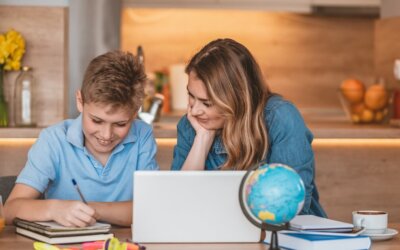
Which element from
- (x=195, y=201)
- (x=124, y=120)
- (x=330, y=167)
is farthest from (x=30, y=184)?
(x=330, y=167)

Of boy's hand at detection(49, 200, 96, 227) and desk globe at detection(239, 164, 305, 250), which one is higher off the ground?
desk globe at detection(239, 164, 305, 250)

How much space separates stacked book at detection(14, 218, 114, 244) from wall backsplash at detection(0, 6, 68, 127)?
189 centimetres

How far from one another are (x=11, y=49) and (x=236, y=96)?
1.64 meters

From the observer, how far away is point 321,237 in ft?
6.66

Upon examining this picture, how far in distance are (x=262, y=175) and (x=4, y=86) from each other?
7.99ft

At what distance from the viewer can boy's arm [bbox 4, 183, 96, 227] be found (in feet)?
6.98

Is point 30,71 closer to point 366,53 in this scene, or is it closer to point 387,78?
point 387,78

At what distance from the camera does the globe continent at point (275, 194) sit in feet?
5.86

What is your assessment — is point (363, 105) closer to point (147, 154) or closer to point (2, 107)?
point (2, 107)

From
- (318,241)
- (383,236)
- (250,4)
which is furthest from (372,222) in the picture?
(250,4)

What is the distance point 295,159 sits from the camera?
257cm

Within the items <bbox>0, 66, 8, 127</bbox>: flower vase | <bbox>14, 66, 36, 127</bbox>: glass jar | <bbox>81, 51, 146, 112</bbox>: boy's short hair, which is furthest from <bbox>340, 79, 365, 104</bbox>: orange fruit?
<bbox>81, 51, 146, 112</bbox>: boy's short hair

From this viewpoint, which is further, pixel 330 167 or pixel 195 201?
pixel 330 167

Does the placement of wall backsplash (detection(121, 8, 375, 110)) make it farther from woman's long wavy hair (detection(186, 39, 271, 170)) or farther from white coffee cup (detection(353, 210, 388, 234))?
white coffee cup (detection(353, 210, 388, 234))
